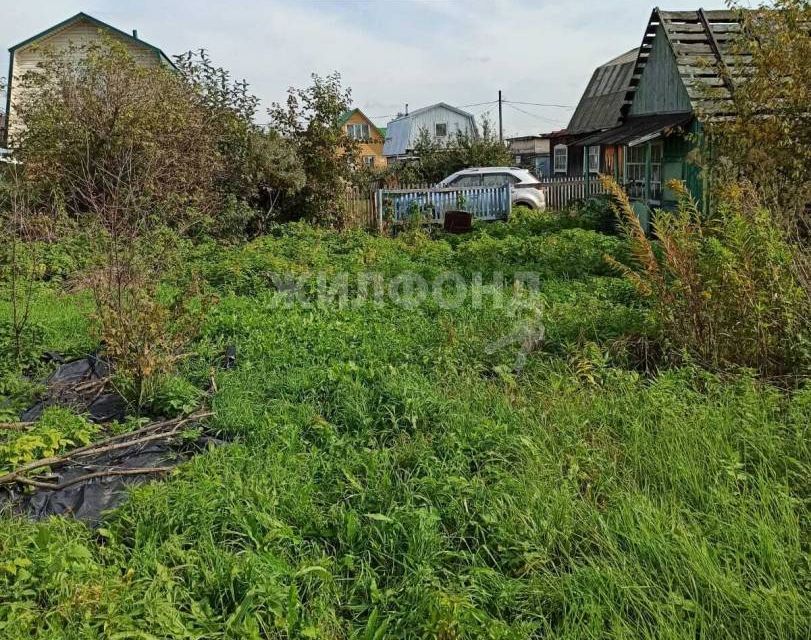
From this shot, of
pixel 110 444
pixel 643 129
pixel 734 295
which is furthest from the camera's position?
pixel 643 129

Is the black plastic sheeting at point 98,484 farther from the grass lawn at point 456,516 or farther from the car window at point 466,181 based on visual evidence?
the car window at point 466,181

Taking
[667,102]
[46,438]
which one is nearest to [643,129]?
[667,102]

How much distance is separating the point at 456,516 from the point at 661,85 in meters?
14.4

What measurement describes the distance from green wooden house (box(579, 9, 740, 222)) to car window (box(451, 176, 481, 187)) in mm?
3352

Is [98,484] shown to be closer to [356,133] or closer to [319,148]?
[319,148]

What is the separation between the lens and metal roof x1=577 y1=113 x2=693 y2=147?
45.1 ft

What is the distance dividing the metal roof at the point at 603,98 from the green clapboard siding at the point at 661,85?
2740 mm

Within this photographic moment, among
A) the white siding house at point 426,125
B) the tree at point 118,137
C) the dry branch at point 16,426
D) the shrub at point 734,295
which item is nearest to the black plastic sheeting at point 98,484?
the dry branch at point 16,426

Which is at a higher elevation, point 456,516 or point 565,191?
point 565,191

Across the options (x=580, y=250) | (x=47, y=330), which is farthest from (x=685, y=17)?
(x=47, y=330)

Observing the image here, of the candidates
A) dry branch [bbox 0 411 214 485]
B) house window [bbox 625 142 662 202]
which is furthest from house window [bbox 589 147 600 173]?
dry branch [bbox 0 411 214 485]

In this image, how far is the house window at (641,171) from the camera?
15.3m

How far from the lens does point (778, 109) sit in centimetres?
802

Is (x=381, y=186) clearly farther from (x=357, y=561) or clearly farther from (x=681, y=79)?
(x=357, y=561)
